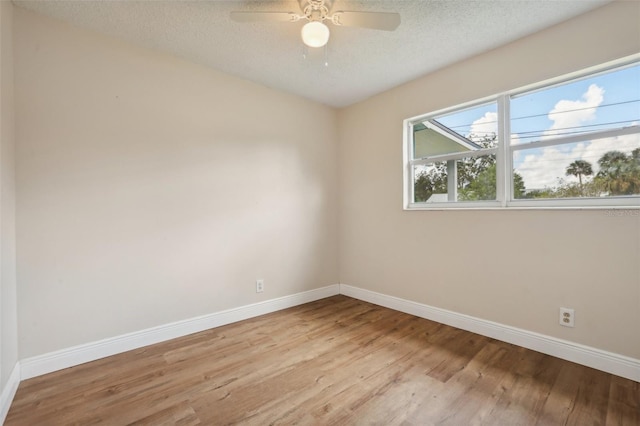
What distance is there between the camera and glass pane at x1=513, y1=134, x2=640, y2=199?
1871 mm

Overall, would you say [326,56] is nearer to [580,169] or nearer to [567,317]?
[580,169]

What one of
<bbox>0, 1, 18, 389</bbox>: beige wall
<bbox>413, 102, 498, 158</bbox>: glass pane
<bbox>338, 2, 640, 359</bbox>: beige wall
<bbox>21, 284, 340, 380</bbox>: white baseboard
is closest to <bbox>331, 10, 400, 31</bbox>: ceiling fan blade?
<bbox>338, 2, 640, 359</bbox>: beige wall

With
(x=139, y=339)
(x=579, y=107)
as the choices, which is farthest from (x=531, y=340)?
(x=139, y=339)

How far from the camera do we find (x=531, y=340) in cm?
219

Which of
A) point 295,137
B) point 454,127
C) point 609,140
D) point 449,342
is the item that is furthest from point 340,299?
point 609,140

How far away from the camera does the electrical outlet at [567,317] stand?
2.02 meters

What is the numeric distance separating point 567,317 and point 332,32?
2.78m

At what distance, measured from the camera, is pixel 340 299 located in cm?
355

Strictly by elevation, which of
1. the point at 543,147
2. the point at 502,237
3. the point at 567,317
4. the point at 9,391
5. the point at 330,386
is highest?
the point at 543,147

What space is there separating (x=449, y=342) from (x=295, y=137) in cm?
265

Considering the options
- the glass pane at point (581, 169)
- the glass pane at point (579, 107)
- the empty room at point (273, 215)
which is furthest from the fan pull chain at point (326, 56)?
the glass pane at point (581, 169)

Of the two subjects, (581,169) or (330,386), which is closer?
(330,386)

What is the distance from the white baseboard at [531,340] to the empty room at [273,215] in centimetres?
1

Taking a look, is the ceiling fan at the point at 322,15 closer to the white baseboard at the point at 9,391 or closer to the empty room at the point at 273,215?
the empty room at the point at 273,215
